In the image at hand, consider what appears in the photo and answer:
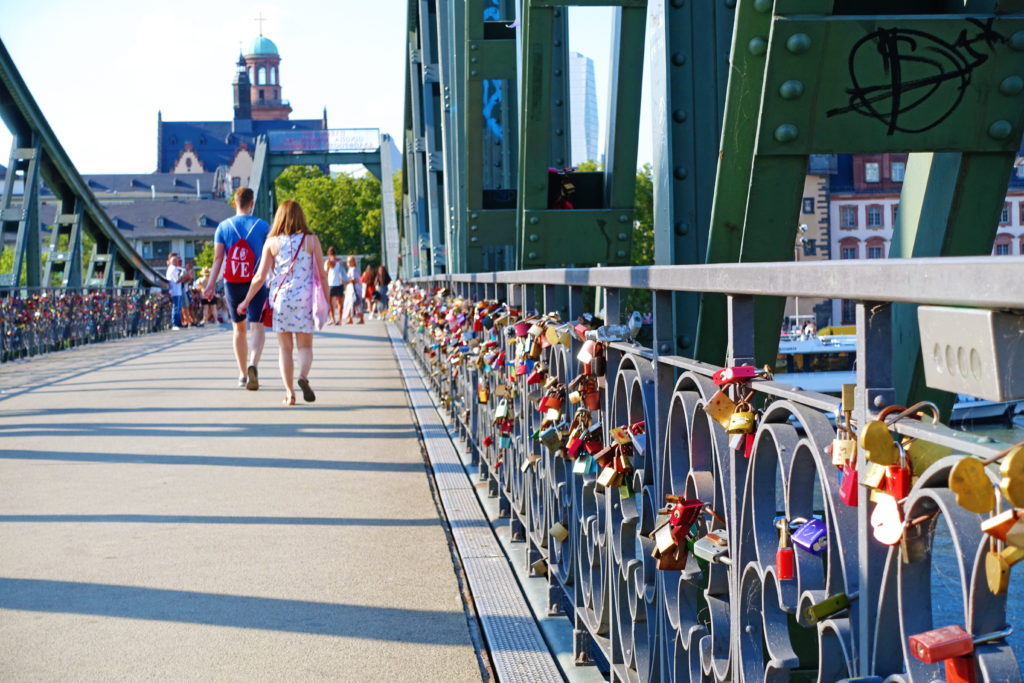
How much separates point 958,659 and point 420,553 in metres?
3.73

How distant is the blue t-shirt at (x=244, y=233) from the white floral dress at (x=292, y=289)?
93 cm

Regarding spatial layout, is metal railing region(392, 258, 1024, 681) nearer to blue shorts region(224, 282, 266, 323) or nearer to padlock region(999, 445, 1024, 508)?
padlock region(999, 445, 1024, 508)

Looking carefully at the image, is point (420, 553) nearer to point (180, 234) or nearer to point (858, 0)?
point (858, 0)

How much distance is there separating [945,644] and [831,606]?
0.38 meters

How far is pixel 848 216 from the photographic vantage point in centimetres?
796

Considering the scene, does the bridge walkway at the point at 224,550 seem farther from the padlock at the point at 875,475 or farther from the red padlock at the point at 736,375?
the padlock at the point at 875,475

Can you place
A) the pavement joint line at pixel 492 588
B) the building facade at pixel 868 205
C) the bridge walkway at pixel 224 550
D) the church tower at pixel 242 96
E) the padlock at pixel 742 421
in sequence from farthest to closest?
the church tower at pixel 242 96 < the building facade at pixel 868 205 < the bridge walkway at pixel 224 550 < the pavement joint line at pixel 492 588 < the padlock at pixel 742 421

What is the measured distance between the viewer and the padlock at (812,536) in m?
1.62

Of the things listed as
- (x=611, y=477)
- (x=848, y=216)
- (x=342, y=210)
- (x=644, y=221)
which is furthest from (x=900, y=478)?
(x=342, y=210)

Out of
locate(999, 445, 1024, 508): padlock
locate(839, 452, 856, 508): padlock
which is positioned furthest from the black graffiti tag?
locate(999, 445, 1024, 508): padlock

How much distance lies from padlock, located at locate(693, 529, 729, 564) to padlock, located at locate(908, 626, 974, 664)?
2.93ft

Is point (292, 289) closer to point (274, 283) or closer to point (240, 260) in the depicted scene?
point (274, 283)

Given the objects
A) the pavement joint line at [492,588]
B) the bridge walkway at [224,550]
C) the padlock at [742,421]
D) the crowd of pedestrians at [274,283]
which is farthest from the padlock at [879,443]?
the crowd of pedestrians at [274,283]

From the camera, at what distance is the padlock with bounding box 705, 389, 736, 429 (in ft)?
6.41
